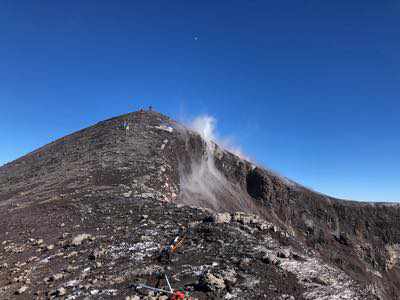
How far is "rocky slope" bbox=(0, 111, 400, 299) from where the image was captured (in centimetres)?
1253

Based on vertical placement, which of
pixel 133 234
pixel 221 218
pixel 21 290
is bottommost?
pixel 21 290

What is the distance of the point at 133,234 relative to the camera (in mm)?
17234

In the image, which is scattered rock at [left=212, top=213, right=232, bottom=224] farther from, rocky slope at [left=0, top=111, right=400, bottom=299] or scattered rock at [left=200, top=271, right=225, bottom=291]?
scattered rock at [left=200, top=271, right=225, bottom=291]

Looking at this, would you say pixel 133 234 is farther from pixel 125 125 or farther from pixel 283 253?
pixel 125 125

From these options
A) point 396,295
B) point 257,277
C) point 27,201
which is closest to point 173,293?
point 257,277

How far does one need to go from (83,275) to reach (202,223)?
6849mm

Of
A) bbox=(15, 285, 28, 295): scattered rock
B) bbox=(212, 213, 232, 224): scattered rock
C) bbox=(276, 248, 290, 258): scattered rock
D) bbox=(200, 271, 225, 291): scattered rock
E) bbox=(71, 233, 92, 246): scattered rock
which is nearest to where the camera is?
bbox=(200, 271, 225, 291): scattered rock

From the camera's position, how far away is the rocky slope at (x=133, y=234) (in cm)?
1253

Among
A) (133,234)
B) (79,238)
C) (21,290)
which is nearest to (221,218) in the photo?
(133,234)

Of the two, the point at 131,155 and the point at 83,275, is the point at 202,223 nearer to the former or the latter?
the point at 83,275

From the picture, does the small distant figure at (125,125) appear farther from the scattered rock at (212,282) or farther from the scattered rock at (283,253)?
the scattered rock at (212,282)

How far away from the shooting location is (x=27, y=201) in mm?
27453

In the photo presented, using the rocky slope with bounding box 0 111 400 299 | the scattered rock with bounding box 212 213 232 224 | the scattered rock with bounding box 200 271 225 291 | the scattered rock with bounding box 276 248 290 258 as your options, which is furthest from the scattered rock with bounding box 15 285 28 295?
the scattered rock with bounding box 276 248 290 258

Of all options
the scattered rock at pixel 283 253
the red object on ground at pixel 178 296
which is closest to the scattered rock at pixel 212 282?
the red object on ground at pixel 178 296
